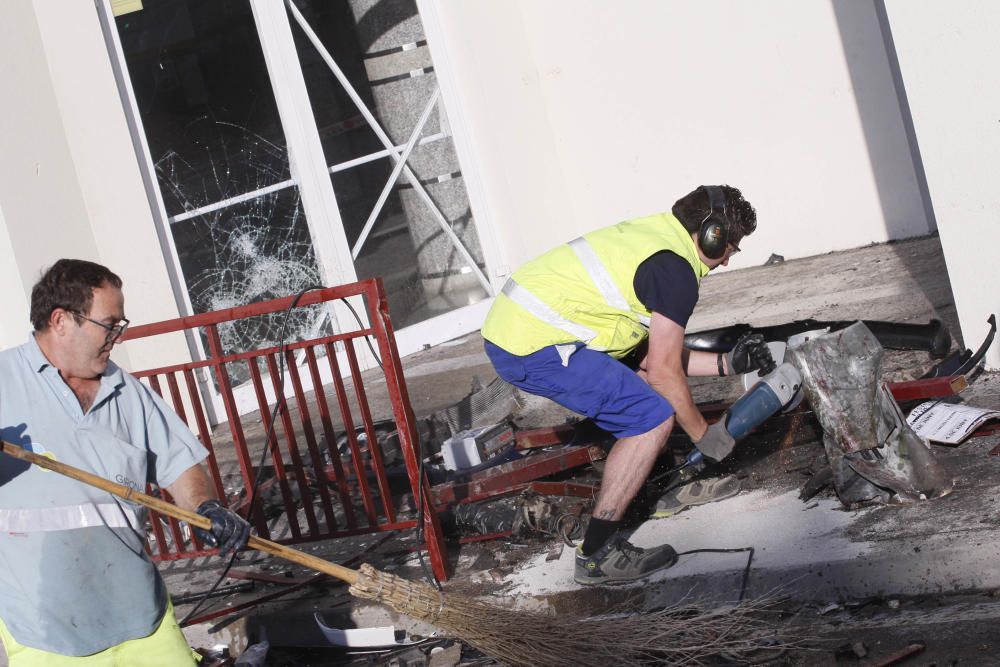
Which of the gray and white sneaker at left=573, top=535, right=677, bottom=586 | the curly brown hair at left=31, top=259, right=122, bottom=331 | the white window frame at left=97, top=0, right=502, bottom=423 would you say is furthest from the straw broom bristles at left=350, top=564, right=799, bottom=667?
the white window frame at left=97, top=0, right=502, bottom=423

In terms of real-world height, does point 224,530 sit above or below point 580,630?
above

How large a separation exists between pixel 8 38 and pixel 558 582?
502cm

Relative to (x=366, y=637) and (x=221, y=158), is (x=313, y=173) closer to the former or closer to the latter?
(x=221, y=158)

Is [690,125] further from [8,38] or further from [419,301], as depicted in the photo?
[8,38]

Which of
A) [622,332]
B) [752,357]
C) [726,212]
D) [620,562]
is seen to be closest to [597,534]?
[620,562]

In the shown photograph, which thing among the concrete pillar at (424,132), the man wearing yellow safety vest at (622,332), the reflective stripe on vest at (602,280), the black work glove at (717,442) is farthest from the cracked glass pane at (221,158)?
the black work glove at (717,442)

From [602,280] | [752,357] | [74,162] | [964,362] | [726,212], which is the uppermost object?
[74,162]

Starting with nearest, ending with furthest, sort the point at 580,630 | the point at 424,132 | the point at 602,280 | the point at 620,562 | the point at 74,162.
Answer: the point at 580,630 < the point at 620,562 < the point at 602,280 < the point at 74,162 < the point at 424,132

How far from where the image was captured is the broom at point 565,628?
10.6 feet

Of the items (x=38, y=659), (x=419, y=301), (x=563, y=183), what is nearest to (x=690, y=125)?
(x=563, y=183)

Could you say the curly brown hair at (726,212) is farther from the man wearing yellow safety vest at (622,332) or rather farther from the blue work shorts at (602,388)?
the blue work shorts at (602,388)

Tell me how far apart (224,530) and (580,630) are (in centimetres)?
122

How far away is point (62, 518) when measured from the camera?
9.34 feet

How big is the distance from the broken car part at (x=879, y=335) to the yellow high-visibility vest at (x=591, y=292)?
858 millimetres
